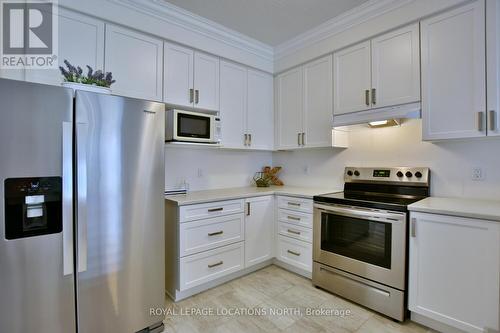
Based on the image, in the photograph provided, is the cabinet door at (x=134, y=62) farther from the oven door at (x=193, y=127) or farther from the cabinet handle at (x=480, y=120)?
the cabinet handle at (x=480, y=120)

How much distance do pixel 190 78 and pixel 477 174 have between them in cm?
275

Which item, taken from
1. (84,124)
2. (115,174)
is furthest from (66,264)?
(84,124)

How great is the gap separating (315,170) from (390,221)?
1378 millimetres

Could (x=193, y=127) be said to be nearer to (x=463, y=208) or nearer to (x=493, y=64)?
(x=463, y=208)

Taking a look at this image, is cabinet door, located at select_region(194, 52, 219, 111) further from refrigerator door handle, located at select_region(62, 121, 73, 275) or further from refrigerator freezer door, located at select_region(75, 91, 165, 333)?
refrigerator door handle, located at select_region(62, 121, 73, 275)

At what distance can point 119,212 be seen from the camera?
1625 millimetres

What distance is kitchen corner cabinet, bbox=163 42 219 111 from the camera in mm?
2420

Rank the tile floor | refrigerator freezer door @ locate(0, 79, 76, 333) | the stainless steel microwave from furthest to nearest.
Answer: the stainless steel microwave < the tile floor < refrigerator freezer door @ locate(0, 79, 76, 333)

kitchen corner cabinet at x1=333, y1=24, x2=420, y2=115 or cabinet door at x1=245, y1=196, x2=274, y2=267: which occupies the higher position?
kitchen corner cabinet at x1=333, y1=24, x2=420, y2=115

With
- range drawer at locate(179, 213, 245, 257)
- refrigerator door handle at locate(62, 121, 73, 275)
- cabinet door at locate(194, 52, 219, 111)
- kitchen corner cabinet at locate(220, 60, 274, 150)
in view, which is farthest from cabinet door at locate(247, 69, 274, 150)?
refrigerator door handle at locate(62, 121, 73, 275)

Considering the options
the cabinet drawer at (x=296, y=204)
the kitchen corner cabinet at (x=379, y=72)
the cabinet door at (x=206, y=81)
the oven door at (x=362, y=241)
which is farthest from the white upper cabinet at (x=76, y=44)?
the oven door at (x=362, y=241)

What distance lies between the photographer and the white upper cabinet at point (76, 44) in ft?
6.03

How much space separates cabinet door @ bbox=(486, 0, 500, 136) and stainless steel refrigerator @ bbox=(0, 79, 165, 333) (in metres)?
2.38

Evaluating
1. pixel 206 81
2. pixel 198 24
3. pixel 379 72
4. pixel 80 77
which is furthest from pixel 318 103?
pixel 80 77
